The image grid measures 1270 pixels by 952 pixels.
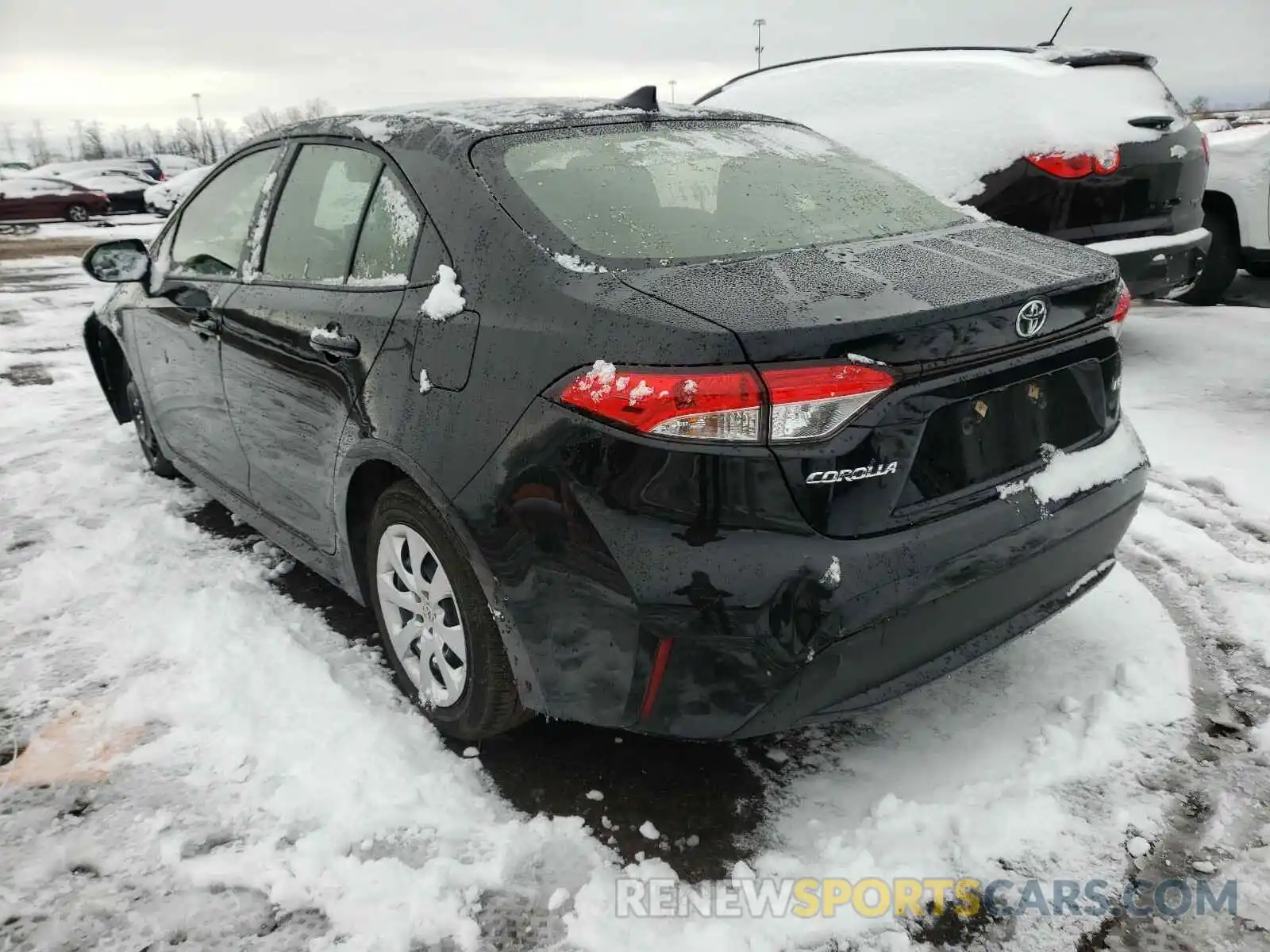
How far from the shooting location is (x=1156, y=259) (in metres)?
5.29

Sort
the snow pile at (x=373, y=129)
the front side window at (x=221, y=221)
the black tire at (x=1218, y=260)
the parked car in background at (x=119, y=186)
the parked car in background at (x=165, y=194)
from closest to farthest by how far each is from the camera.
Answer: the snow pile at (x=373, y=129), the front side window at (x=221, y=221), the black tire at (x=1218, y=260), the parked car in background at (x=165, y=194), the parked car in background at (x=119, y=186)

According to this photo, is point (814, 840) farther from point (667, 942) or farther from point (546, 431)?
point (546, 431)

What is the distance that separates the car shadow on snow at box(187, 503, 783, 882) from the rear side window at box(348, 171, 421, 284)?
4.17 feet

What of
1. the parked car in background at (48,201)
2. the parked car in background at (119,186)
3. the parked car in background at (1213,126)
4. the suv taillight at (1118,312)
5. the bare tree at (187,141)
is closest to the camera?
the suv taillight at (1118,312)

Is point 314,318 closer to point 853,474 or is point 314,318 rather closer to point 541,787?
point 541,787

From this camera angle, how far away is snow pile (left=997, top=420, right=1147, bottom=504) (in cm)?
208

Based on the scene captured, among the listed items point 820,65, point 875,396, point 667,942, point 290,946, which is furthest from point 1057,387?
point 820,65

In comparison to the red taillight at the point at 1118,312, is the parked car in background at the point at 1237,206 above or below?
below

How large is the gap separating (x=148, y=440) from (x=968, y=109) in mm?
4875

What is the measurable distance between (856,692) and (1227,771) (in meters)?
1.11

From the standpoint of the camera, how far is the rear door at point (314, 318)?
2.42 m

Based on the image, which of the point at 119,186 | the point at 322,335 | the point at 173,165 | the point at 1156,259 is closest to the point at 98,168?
the point at 119,186

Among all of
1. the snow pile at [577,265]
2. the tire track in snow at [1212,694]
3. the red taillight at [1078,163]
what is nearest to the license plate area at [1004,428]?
the snow pile at [577,265]

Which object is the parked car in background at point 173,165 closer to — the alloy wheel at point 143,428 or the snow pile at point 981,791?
the alloy wheel at point 143,428
